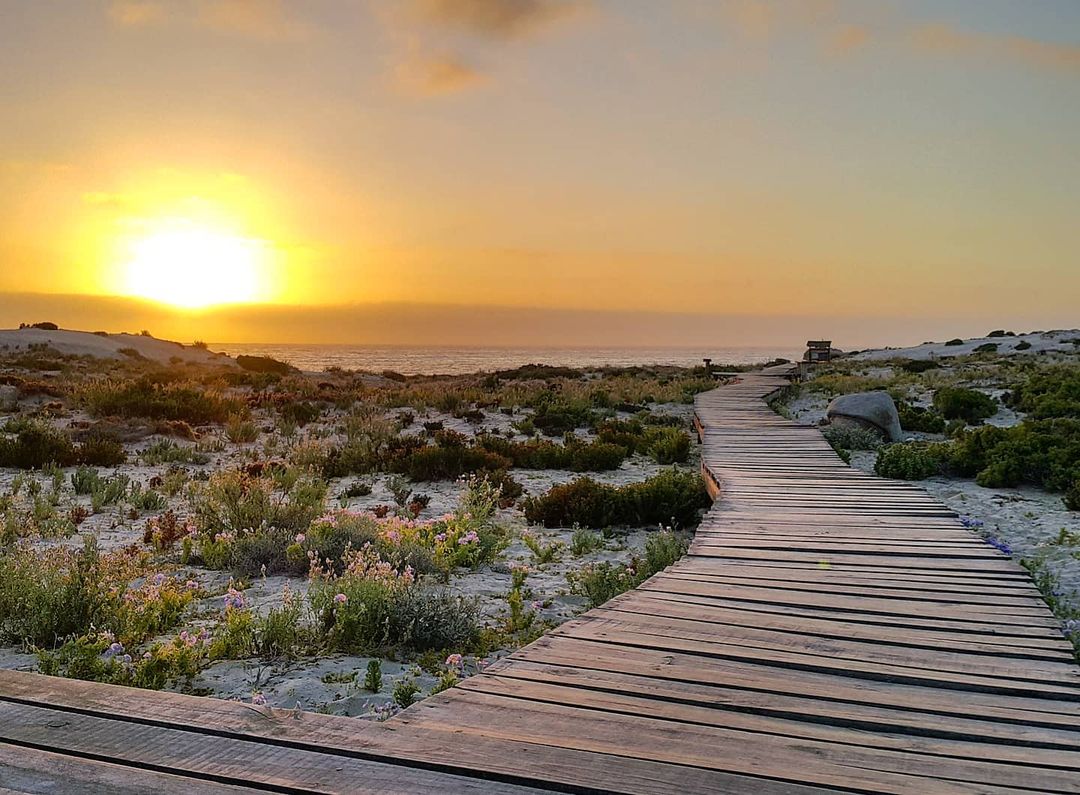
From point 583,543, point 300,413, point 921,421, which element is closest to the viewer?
point 583,543

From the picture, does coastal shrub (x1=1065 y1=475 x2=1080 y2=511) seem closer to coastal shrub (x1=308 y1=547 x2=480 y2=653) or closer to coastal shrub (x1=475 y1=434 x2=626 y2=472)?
coastal shrub (x1=475 y1=434 x2=626 y2=472)

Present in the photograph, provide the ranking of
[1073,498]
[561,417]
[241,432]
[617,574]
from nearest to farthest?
[617,574] → [1073,498] → [241,432] → [561,417]

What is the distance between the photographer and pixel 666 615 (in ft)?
14.9

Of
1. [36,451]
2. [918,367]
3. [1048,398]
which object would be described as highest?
[918,367]

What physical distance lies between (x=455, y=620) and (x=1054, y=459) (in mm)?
9233

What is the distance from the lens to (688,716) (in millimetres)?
3025

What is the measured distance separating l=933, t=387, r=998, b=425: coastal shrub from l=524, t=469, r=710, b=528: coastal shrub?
34.4 ft

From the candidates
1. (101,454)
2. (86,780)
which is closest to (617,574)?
(86,780)

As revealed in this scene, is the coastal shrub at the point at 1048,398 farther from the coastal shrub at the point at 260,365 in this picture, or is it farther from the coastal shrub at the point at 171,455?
the coastal shrub at the point at 260,365

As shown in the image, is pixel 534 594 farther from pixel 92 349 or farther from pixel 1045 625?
pixel 92 349

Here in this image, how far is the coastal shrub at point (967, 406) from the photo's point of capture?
17.2 metres

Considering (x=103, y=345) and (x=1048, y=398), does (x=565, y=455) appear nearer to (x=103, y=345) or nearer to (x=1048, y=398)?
(x=1048, y=398)

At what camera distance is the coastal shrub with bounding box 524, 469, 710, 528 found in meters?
9.50

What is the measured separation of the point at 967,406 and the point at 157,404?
18.3 m
